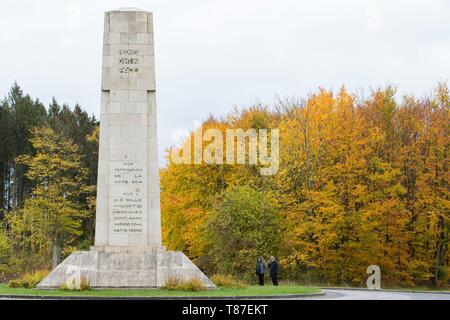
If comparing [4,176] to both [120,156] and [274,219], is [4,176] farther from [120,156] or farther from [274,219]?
[120,156]

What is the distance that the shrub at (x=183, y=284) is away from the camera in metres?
33.7

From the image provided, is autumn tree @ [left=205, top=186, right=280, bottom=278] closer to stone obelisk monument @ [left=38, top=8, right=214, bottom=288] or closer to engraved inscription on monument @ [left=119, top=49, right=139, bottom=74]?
stone obelisk monument @ [left=38, top=8, right=214, bottom=288]

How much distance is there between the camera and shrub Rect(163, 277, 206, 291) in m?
33.7

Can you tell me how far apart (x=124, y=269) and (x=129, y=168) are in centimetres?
454

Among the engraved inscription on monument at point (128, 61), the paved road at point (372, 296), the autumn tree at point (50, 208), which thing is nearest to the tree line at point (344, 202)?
the autumn tree at point (50, 208)

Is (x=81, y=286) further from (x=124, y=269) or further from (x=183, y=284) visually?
(x=183, y=284)

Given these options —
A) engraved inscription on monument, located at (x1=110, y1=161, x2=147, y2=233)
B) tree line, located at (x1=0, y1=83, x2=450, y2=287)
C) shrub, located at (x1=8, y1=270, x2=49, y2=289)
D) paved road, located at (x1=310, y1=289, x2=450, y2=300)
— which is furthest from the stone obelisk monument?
tree line, located at (x1=0, y1=83, x2=450, y2=287)

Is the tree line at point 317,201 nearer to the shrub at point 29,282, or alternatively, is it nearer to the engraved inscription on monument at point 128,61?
the shrub at point 29,282

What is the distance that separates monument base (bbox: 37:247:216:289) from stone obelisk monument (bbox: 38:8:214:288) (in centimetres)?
4

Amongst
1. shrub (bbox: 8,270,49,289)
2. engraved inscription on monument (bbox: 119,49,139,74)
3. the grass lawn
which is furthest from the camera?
engraved inscription on monument (bbox: 119,49,139,74)

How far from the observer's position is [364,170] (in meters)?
56.7

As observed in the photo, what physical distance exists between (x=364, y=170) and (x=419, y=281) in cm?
944

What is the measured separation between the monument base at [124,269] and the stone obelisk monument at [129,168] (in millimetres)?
43
